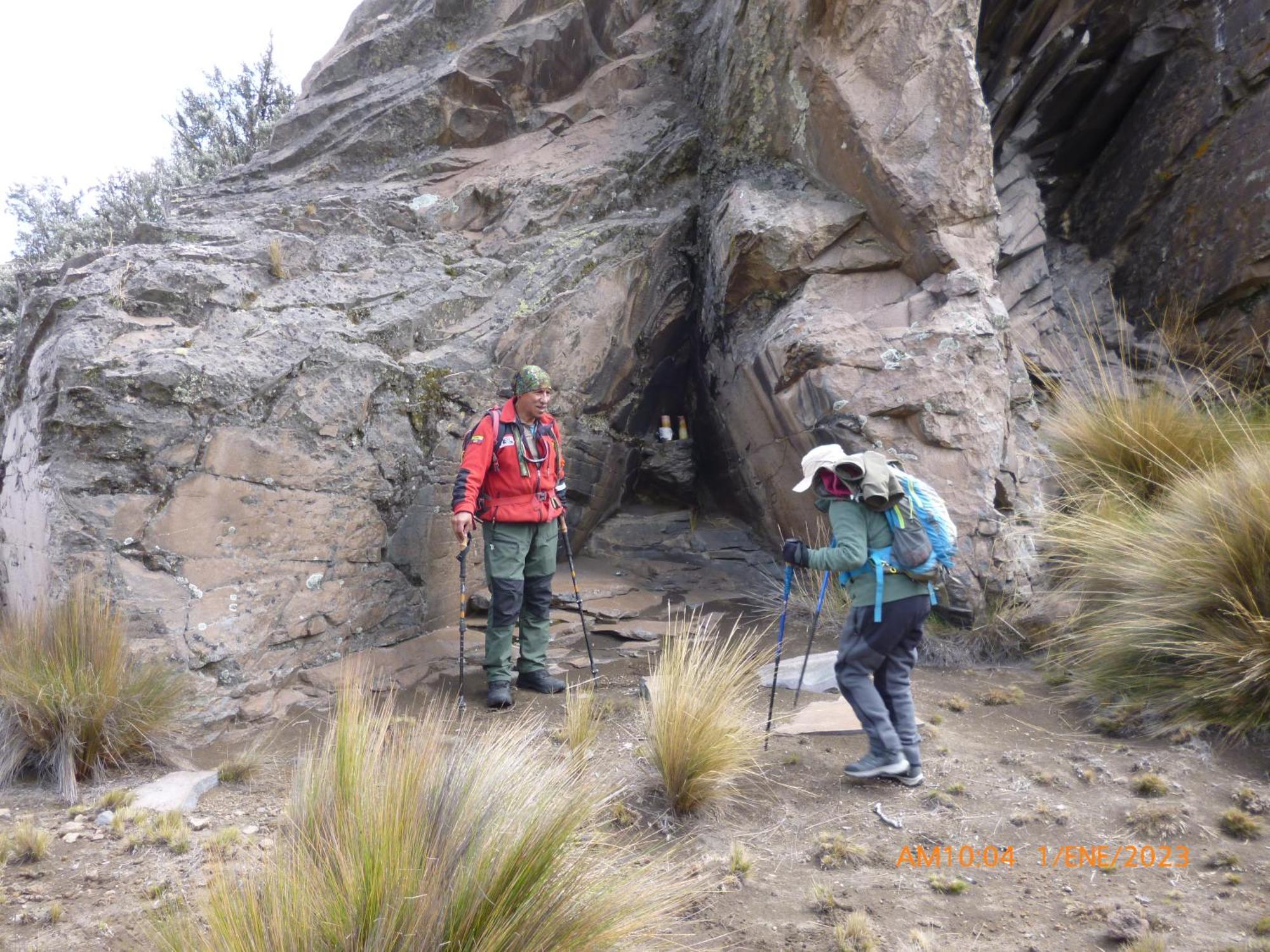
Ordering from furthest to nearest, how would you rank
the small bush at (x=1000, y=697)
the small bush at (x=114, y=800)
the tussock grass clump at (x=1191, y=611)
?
the small bush at (x=1000, y=697) < the tussock grass clump at (x=1191, y=611) < the small bush at (x=114, y=800)

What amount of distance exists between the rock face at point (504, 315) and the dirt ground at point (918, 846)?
1381 millimetres

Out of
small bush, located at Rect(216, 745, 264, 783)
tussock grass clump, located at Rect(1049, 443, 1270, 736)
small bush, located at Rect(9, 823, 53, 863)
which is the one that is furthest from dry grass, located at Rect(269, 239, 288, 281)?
tussock grass clump, located at Rect(1049, 443, 1270, 736)

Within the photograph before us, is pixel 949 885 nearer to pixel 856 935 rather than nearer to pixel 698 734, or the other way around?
pixel 856 935

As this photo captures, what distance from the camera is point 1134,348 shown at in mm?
8195

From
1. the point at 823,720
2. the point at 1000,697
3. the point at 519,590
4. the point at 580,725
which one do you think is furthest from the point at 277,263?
the point at 1000,697

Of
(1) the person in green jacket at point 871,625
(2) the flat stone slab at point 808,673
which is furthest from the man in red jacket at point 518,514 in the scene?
(1) the person in green jacket at point 871,625

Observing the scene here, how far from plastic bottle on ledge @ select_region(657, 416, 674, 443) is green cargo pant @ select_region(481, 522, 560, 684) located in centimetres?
290

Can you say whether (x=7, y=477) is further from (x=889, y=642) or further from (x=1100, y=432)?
(x=1100, y=432)

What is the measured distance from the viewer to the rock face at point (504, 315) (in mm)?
5094

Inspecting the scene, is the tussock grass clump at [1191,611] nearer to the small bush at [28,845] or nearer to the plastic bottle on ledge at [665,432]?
the plastic bottle on ledge at [665,432]

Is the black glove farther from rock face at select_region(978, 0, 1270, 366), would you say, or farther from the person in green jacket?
rock face at select_region(978, 0, 1270, 366)

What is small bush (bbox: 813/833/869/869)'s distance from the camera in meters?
3.29

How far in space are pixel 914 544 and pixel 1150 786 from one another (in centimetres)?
143

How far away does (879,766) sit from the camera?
3.96 meters
